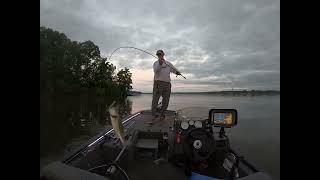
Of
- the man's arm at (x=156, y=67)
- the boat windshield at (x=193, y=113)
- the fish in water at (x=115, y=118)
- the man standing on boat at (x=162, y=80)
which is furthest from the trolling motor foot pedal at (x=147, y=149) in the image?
the man's arm at (x=156, y=67)

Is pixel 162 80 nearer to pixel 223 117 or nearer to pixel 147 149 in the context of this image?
pixel 147 149

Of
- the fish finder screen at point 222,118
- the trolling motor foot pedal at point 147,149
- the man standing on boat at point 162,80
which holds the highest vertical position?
the man standing on boat at point 162,80

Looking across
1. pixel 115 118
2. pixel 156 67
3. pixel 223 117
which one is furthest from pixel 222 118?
pixel 156 67

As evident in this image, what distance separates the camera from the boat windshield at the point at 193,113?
191 inches

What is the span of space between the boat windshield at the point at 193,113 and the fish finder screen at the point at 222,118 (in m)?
0.29

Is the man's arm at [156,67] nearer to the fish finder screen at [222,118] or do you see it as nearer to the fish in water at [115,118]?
the fish finder screen at [222,118]

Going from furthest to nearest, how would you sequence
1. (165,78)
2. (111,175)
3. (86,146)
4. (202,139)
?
(165,78) → (86,146) → (202,139) → (111,175)

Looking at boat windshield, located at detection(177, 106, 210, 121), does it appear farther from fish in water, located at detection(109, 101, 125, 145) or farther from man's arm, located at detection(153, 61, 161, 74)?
man's arm, located at detection(153, 61, 161, 74)
